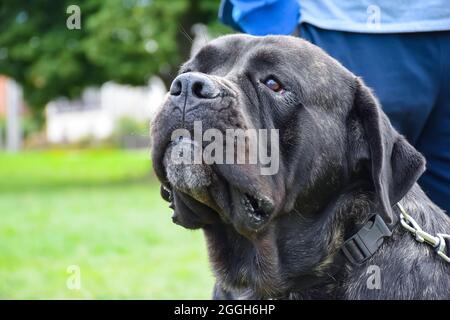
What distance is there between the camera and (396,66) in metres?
4.16

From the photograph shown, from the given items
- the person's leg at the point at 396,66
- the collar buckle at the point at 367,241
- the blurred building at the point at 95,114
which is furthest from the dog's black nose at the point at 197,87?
the blurred building at the point at 95,114

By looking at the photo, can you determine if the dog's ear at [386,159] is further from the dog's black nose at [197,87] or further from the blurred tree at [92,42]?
the blurred tree at [92,42]

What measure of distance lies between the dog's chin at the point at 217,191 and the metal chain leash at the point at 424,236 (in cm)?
67

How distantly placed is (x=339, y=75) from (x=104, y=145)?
44120 mm

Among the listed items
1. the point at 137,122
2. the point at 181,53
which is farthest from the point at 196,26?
the point at 137,122

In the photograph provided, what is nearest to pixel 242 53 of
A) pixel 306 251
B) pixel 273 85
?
pixel 273 85

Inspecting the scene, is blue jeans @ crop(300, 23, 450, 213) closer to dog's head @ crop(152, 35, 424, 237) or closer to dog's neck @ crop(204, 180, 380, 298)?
dog's head @ crop(152, 35, 424, 237)

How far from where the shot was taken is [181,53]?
20750mm

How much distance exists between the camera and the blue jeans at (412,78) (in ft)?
13.5

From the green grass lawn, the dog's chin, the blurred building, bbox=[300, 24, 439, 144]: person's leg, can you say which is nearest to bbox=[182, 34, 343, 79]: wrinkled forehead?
the dog's chin

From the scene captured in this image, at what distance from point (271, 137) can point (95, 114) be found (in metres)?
49.7

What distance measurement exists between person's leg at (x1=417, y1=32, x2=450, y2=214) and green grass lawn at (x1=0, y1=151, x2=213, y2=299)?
6.11ft

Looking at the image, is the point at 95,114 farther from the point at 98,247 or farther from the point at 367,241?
the point at 367,241

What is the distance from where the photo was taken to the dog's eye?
340 centimetres
